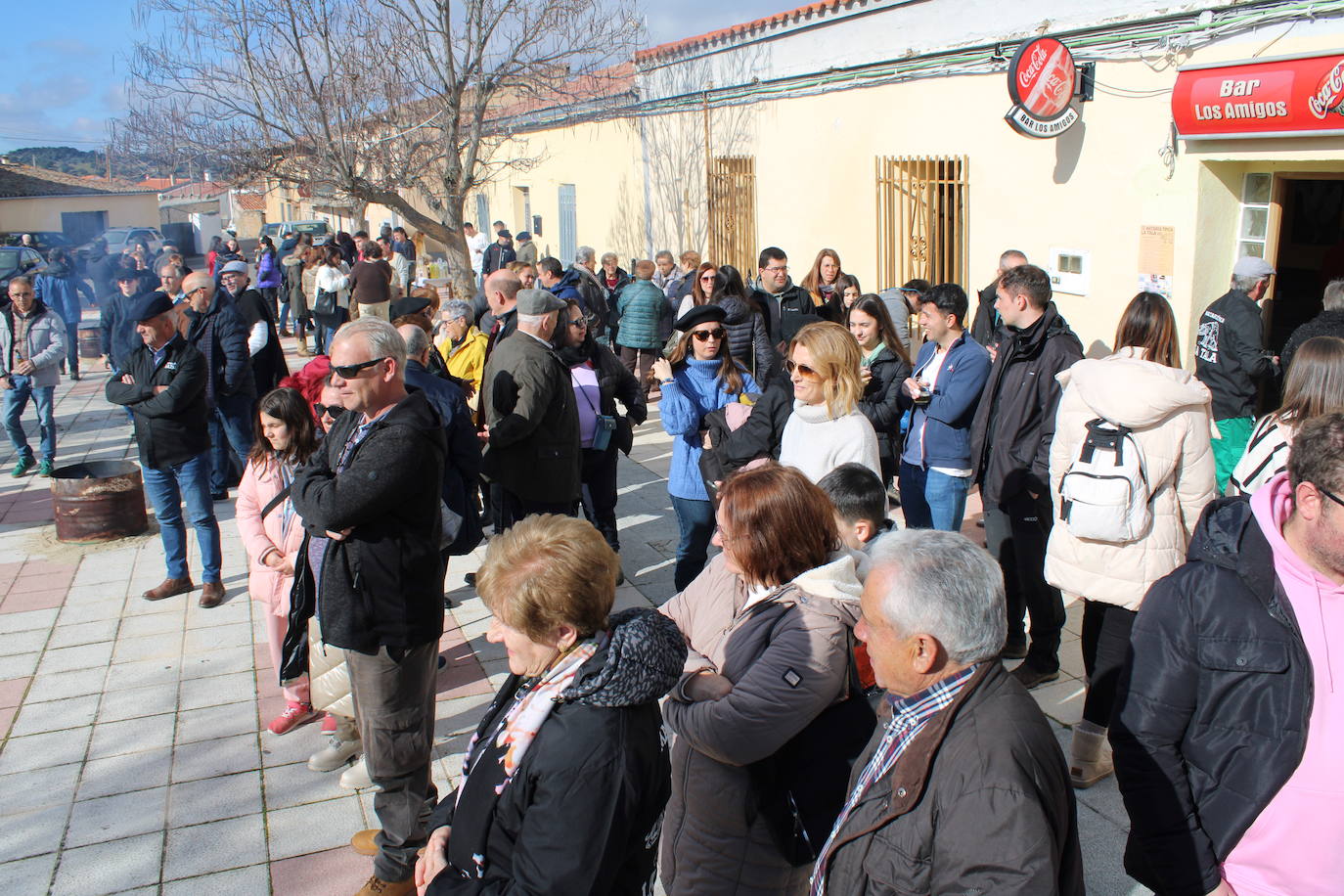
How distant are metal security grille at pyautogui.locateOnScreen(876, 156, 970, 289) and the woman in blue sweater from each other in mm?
4873

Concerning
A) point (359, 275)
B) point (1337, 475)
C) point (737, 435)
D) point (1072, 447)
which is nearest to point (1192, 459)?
point (1072, 447)

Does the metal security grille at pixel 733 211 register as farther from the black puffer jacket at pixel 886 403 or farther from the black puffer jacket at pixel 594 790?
the black puffer jacket at pixel 594 790

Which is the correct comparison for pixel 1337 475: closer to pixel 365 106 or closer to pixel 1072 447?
pixel 1072 447

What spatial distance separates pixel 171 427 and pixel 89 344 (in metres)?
12.0

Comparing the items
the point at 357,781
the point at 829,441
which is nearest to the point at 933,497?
the point at 829,441

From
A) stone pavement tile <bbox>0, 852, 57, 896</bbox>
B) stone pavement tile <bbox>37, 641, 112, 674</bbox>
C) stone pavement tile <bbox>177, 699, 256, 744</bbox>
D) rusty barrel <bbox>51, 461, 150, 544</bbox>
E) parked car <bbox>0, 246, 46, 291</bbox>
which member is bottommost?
stone pavement tile <bbox>0, 852, 57, 896</bbox>

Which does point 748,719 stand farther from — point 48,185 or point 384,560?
point 48,185

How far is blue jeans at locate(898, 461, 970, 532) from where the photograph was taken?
5152 millimetres

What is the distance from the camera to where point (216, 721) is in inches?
186

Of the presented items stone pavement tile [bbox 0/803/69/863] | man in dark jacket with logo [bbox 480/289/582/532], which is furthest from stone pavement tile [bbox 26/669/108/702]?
man in dark jacket with logo [bbox 480/289/582/532]

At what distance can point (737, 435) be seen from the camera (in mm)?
4848

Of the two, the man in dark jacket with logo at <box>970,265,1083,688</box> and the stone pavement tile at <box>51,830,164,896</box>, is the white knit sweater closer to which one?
the man in dark jacket with logo at <box>970,265,1083,688</box>

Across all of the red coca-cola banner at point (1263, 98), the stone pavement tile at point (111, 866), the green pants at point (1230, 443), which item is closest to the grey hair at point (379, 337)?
the stone pavement tile at point (111, 866)

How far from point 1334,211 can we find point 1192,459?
7.85 meters
